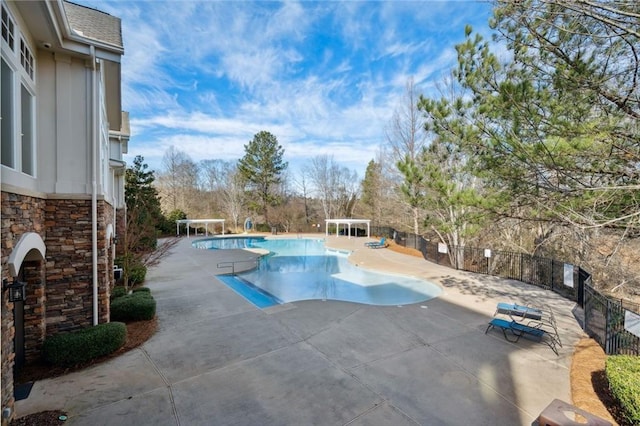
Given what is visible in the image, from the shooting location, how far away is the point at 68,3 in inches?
263

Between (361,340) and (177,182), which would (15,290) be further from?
(177,182)

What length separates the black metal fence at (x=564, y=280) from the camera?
5453 mm

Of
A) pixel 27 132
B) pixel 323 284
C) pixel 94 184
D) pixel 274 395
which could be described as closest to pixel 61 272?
pixel 94 184

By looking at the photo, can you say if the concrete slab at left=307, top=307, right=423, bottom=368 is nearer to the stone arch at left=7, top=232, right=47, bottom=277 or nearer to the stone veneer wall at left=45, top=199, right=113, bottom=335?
the stone veneer wall at left=45, top=199, right=113, bottom=335

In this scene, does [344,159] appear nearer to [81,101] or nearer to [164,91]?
[164,91]

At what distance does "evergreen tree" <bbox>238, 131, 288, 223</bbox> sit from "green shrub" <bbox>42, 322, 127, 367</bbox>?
30359 millimetres

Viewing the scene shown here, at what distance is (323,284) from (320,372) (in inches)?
324

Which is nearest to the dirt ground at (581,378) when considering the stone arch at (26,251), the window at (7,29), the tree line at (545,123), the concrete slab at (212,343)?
the concrete slab at (212,343)

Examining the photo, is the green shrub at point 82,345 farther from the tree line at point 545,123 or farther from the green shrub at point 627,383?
the green shrub at point 627,383

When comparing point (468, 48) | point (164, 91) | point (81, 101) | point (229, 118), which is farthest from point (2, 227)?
point (229, 118)

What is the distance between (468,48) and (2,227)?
8.54m

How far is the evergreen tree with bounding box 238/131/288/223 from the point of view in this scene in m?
35.5

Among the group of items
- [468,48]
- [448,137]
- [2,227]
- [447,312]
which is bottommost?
[447,312]

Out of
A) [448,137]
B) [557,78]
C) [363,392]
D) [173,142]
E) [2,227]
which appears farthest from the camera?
[173,142]
